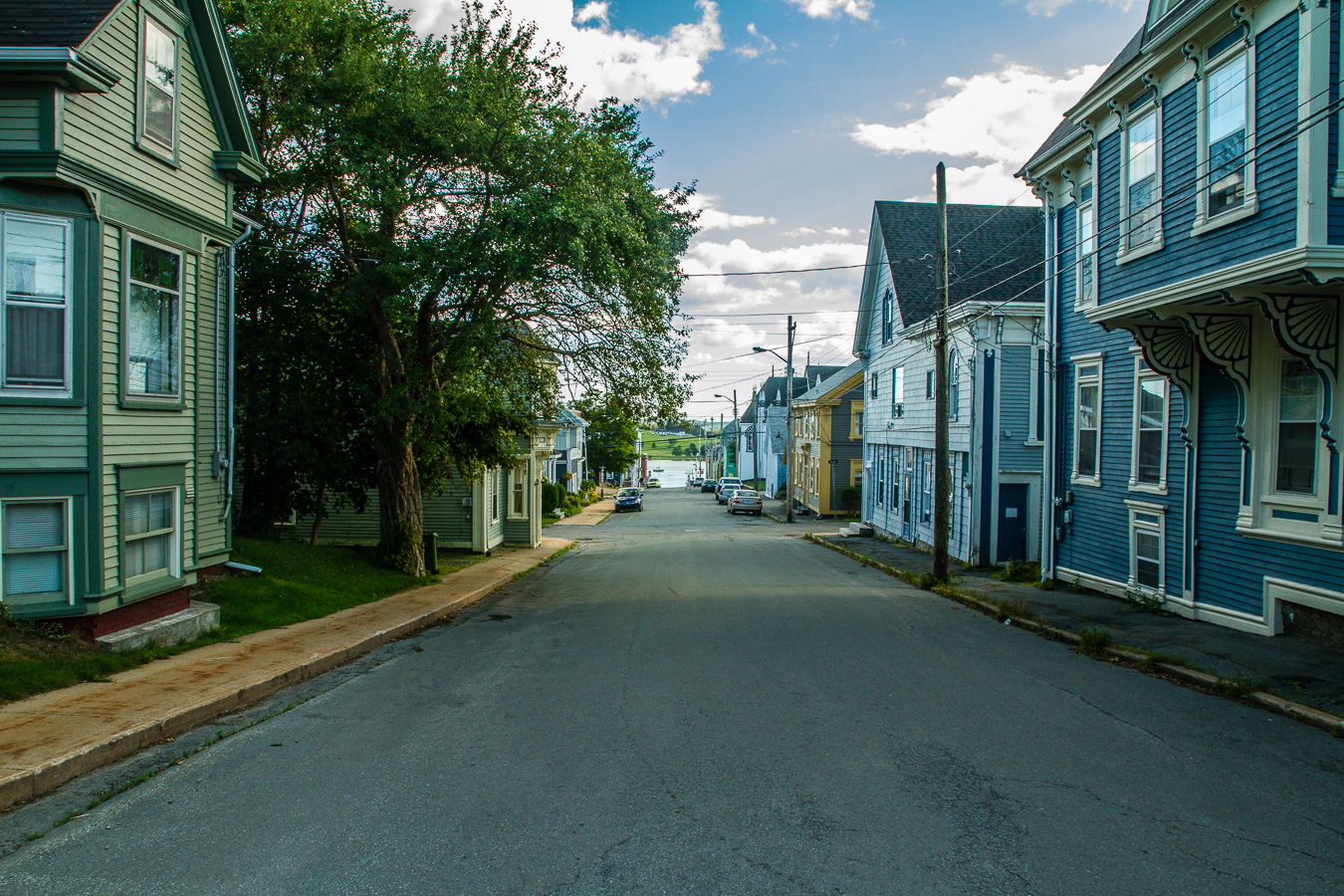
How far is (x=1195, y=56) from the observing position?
1117 cm

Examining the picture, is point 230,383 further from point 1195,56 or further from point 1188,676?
point 1195,56

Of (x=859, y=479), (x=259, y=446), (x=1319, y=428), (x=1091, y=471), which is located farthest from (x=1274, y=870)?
(x=859, y=479)

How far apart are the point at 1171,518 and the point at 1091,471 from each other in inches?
115

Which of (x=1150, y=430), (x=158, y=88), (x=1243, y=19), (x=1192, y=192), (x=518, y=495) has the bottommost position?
(x=518, y=495)

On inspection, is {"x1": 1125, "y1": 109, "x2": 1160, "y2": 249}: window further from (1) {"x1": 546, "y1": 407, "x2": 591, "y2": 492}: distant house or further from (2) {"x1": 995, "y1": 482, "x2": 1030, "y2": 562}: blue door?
(1) {"x1": 546, "y1": 407, "x2": 591, "y2": 492}: distant house

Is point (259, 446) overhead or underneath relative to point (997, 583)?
overhead

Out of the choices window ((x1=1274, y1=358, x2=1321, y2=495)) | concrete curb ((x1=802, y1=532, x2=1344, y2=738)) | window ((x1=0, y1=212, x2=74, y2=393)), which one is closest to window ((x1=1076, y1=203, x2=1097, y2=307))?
window ((x1=1274, y1=358, x2=1321, y2=495))

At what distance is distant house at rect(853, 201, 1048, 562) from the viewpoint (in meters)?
22.1

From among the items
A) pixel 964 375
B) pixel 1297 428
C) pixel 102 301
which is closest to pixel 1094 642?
pixel 1297 428

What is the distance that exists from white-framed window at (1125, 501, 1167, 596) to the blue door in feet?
26.1

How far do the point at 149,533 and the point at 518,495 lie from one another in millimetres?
20399

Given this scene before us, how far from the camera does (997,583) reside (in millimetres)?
17859

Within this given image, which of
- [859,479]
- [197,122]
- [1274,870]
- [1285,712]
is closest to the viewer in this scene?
[1274,870]

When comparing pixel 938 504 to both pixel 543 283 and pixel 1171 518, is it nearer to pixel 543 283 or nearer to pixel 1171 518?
pixel 1171 518
